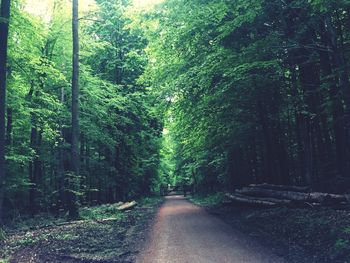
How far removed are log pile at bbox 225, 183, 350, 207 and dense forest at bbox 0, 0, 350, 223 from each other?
1060mm

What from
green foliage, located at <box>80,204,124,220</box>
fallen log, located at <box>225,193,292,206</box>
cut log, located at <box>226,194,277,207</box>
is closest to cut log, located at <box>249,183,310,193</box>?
fallen log, located at <box>225,193,292,206</box>

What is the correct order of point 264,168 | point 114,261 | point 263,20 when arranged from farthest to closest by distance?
point 264,168
point 263,20
point 114,261

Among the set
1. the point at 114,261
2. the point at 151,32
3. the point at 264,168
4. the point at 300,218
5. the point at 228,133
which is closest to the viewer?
the point at 114,261

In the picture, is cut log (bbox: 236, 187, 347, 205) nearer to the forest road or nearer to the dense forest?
the dense forest

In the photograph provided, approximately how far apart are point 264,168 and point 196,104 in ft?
36.4

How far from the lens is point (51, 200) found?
27.5 metres

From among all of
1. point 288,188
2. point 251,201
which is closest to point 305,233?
point 288,188

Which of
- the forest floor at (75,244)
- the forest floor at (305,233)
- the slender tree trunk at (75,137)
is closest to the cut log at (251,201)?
the forest floor at (305,233)

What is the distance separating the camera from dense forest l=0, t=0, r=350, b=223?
449 inches

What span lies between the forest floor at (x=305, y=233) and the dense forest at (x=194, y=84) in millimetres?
2812

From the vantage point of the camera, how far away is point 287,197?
14.2 metres

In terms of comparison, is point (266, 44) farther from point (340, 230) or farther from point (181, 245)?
point (181, 245)

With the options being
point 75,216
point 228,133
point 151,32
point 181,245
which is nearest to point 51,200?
point 75,216

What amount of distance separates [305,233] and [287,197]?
4.87m
